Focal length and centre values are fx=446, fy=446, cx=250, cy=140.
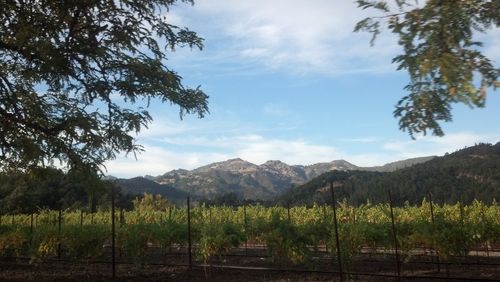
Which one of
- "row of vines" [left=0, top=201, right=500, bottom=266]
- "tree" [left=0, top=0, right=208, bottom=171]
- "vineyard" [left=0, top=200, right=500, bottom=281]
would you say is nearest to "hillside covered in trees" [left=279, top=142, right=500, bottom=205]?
"vineyard" [left=0, top=200, right=500, bottom=281]

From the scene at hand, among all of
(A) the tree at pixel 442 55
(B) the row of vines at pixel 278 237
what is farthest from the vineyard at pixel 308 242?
(A) the tree at pixel 442 55

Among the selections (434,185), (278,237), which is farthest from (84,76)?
(434,185)

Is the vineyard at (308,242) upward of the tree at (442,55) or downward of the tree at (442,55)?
downward

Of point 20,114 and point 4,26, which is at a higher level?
point 4,26

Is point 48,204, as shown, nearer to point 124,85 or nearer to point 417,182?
point 124,85

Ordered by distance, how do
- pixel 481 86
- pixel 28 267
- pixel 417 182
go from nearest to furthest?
pixel 481 86
pixel 28 267
pixel 417 182

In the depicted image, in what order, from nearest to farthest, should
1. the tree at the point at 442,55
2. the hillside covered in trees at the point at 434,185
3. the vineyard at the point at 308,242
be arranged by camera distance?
the tree at the point at 442,55 < the vineyard at the point at 308,242 < the hillside covered in trees at the point at 434,185

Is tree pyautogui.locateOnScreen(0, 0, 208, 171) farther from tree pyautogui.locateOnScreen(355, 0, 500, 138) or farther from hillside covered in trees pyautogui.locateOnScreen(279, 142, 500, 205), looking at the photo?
hillside covered in trees pyautogui.locateOnScreen(279, 142, 500, 205)

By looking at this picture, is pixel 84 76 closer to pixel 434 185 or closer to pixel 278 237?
pixel 278 237

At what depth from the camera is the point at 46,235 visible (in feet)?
44.1

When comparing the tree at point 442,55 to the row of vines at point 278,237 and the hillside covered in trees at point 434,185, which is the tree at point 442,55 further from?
the hillside covered in trees at point 434,185

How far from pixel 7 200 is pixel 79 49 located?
1648 inches

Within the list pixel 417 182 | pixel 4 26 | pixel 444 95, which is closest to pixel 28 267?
pixel 4 26

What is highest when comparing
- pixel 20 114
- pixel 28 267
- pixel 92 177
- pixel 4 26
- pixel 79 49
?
pixel 4 26
